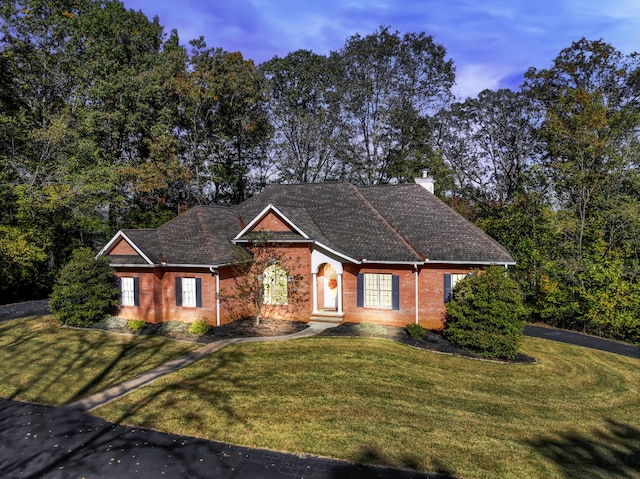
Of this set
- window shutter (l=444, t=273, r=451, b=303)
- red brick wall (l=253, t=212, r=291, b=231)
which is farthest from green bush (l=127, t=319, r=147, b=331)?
window shutter (l=444, t=273, r=451, b=303)

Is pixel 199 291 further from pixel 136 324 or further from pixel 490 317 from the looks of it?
pixel 490 317

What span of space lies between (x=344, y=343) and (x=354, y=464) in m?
8.48

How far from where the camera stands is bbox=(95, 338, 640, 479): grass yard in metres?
9.45

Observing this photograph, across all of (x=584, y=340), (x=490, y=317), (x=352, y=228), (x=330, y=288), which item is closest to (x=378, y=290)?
(x=330, y=288)

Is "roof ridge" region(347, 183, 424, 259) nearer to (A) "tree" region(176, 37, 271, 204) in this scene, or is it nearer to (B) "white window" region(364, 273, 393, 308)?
(B) "white window" region(364, 273, 393, 308)

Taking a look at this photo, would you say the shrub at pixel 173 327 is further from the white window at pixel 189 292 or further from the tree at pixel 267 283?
the tree at pixel 267 283

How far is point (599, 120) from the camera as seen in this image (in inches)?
945

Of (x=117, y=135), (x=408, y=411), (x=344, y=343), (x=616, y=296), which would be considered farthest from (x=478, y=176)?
(x=117, y=135)

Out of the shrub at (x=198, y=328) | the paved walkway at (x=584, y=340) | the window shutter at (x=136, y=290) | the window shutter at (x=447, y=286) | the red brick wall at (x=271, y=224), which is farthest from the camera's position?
the red brick wall at (x=271, y=224)

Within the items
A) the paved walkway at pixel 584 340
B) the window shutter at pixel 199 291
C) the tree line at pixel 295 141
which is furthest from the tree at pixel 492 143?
the window shutter at pixel 199 291

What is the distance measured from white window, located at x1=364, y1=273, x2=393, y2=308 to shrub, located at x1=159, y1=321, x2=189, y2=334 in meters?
9.50

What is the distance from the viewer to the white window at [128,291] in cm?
2134

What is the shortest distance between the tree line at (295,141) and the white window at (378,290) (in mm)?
10772

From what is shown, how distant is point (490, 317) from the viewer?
650 inches
